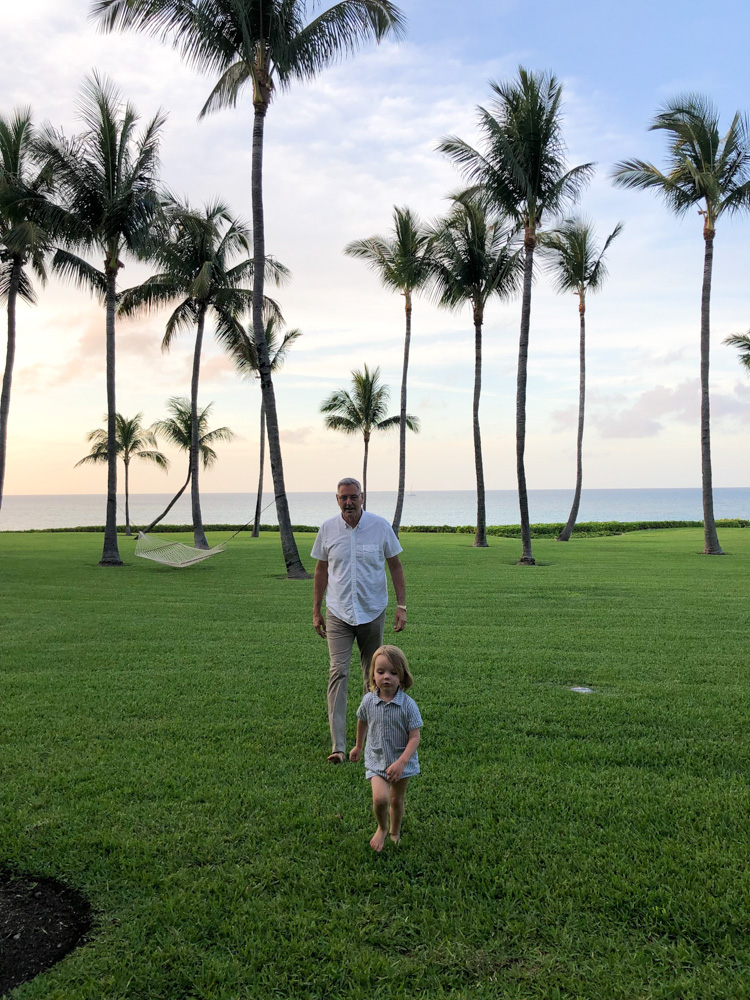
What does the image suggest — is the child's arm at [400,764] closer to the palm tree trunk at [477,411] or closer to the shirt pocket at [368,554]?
the shirt pocket at [368,554]

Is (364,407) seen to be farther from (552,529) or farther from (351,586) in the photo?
(351,586)

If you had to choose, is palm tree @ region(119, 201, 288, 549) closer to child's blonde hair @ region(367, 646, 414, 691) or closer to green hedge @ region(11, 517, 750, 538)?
green hedge @ region(11, 517, 750, 538)

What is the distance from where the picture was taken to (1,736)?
16.8 feet

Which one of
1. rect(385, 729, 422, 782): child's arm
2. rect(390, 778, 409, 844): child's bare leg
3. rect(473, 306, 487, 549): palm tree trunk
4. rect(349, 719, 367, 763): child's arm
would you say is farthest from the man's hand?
rect(473, 306, 487, 549): palm tree trunk

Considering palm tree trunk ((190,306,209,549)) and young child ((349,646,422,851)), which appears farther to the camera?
palm tree trunk ((190,306,209,549))

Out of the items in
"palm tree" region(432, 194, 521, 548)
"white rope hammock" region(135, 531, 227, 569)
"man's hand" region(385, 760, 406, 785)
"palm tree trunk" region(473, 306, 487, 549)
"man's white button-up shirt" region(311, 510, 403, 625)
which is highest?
"palm tree" region(432, 194, 521, 548)

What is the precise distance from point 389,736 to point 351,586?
4.25ft

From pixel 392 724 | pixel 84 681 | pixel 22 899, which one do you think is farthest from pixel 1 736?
pixel 392 724

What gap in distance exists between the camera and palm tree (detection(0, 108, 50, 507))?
18.0 metres

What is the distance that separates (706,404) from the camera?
21078 mm

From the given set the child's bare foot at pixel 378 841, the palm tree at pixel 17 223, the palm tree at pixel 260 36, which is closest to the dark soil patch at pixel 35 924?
the child's bare foot at pixel 378 841

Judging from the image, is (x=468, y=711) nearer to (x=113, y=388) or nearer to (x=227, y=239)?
(x=113, y=388)

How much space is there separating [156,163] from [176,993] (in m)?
20.4

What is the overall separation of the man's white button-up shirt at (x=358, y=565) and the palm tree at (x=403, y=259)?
65.2 ft
